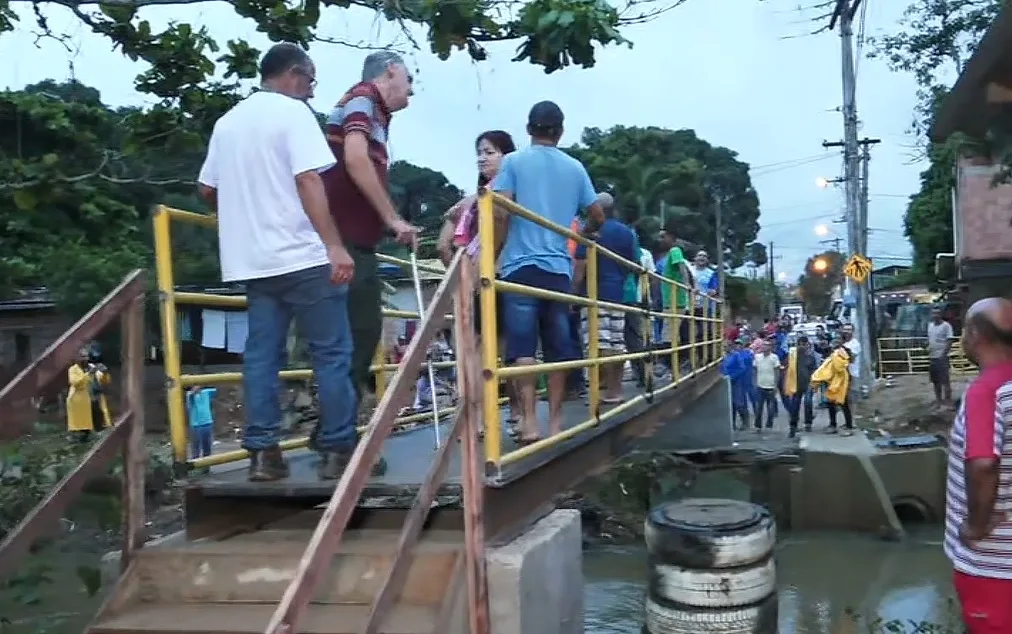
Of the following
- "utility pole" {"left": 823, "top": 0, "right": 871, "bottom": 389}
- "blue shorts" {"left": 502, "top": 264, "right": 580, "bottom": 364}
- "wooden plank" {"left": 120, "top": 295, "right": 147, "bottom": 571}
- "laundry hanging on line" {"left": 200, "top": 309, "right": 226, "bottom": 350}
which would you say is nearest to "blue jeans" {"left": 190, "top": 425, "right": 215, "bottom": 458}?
"wooden plank" {"left": 120, "top": 295, "right": 147, "bottom": 571}

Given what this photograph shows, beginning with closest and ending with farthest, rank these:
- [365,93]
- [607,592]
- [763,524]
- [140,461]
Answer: [140,461] < [365,93] < [763,524] < [607,592]

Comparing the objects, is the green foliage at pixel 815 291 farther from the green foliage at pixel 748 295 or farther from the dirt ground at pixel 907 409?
the dirt ground at pixel 907 409

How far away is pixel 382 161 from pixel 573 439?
1.65m

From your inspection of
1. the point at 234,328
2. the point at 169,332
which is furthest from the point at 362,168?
the point at 234,328

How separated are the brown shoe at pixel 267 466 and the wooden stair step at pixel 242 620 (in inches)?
22.9

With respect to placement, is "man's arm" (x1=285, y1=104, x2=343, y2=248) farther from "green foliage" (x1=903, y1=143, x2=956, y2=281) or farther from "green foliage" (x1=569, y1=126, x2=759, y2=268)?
"green foliage" (x1=903, y1=143, x2=956, y2=281)

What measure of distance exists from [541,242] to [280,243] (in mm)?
1362

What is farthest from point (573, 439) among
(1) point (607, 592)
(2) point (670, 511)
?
(1) point (607, 592)

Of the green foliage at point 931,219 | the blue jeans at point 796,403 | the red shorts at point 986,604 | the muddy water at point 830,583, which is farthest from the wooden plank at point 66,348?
the green foliage at point 931,219

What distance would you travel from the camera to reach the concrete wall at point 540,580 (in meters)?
3.59

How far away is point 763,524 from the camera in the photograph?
16.0 feet

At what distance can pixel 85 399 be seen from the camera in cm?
1644

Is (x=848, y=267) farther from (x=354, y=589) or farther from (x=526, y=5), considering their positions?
(x=354, y=589)

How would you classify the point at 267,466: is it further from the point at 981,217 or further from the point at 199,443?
the point at 981,217
